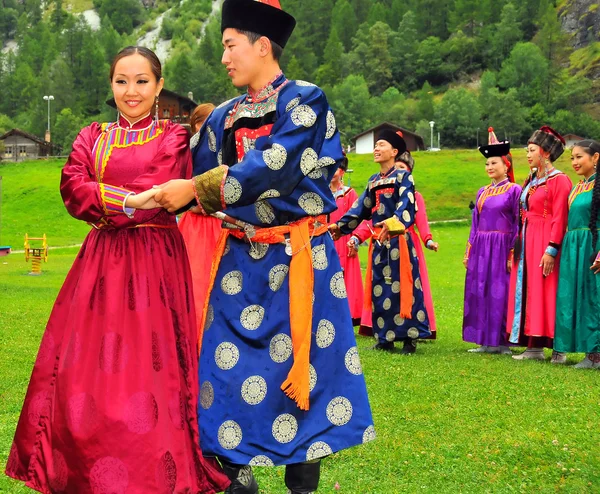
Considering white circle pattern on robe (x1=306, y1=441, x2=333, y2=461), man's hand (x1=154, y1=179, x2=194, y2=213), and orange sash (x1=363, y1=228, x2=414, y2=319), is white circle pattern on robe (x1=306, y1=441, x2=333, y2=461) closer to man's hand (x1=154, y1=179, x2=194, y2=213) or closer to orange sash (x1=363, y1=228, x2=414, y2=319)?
man's hand (x1=154, y1=179, x2=194, y2=213)

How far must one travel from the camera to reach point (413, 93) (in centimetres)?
13688

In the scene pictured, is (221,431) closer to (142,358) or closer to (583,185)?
(142,358)

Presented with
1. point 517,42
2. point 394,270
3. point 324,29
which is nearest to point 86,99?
point 324,29

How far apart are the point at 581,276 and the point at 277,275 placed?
18.4 feet

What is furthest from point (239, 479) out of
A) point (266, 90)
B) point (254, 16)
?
point (254, 16)

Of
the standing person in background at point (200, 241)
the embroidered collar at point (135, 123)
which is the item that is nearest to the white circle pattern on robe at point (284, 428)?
the embroidered collar at point (135, 123)

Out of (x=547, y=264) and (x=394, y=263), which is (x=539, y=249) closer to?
(x=547, y=264)

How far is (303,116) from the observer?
3430mm

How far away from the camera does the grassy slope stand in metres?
35.6

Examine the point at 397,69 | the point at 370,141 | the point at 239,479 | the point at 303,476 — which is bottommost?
the point at 239,479

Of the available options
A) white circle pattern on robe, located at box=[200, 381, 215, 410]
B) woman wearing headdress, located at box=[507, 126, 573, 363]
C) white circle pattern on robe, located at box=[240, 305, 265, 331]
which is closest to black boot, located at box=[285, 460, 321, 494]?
white circle pattern on robe, located at box=[200, 381, 215, 410]

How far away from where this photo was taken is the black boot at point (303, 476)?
346cm

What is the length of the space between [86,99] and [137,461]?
13117 cm

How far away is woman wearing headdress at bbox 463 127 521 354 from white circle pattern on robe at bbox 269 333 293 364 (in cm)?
624
